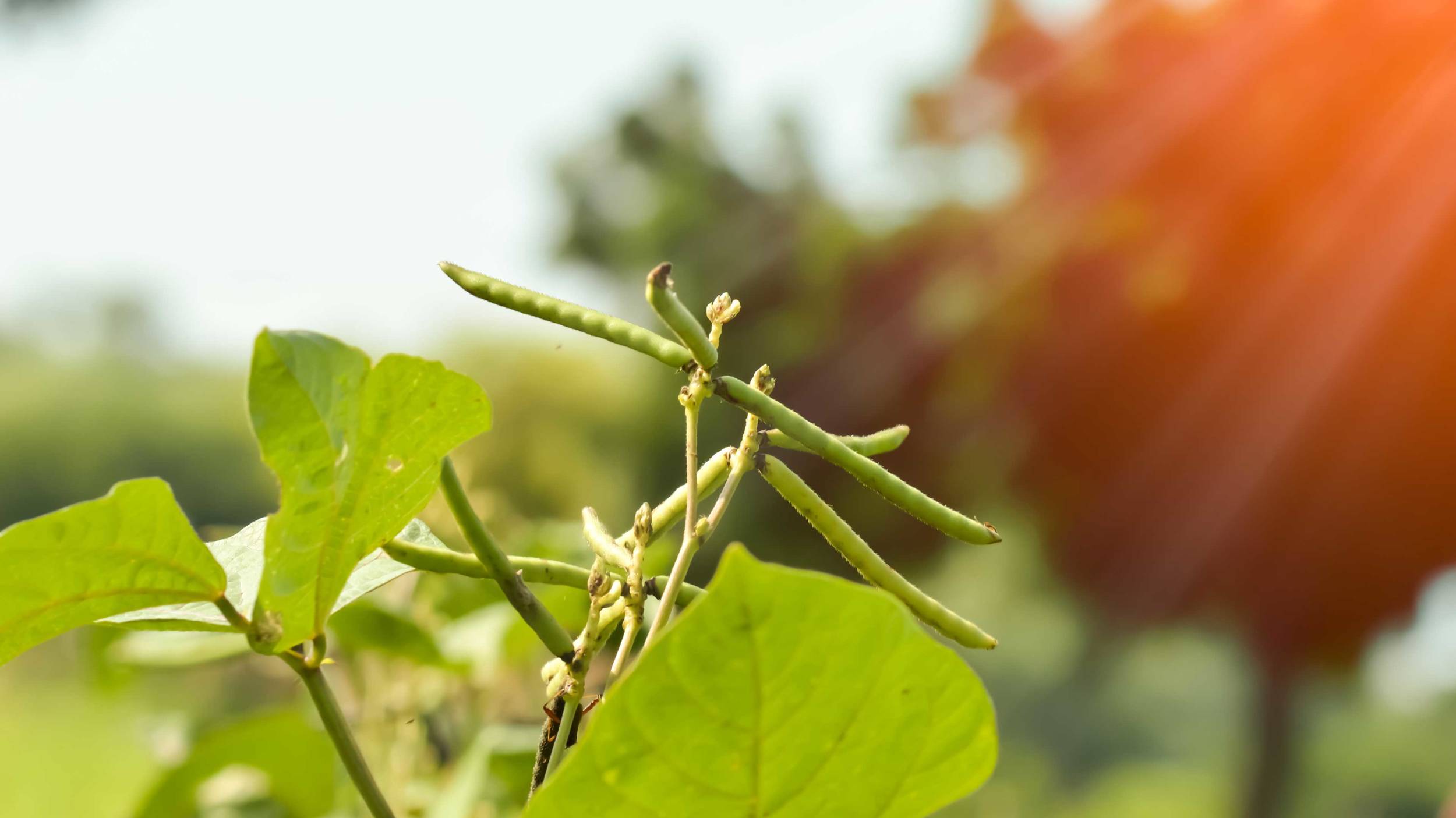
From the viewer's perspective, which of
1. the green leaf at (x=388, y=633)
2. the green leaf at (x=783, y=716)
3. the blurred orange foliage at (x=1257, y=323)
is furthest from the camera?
the blurred orange foliage at (x=1257, y=323)

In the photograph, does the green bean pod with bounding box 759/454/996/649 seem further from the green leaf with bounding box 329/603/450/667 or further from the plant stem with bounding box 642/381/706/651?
the green leaf with bounding box 329/603/450/667

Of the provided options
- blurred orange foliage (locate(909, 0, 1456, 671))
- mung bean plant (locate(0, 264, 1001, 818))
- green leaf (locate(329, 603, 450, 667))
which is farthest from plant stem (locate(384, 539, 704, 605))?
blurred orange foliage (locate(909, 0, 1456, 671))

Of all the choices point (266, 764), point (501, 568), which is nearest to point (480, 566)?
point (501, 568)

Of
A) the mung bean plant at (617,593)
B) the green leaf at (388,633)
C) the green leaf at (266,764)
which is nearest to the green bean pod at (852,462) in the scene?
the mung bean plant at (617,593)

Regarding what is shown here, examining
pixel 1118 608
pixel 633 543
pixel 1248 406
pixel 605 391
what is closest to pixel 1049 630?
pixel 1118 608

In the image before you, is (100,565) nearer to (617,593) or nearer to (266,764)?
(617,593)

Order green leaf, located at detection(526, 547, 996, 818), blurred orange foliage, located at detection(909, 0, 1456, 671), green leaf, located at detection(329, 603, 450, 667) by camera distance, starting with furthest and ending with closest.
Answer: blurred orange foliage, located at detection(909, 0, 1456, 671) → green leaf, located at detection(329, 603, 450, 667) → green leaf, located at detection(526, 547, 996, 818)

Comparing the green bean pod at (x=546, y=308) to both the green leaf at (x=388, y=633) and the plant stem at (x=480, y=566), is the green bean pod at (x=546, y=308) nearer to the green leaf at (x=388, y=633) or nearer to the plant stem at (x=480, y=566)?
the plant stem at (x=480, y=566)

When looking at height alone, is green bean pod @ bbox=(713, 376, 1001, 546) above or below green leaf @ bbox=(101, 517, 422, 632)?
above
